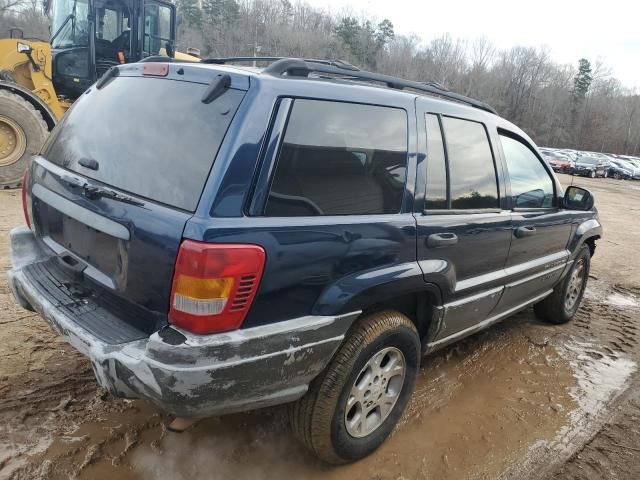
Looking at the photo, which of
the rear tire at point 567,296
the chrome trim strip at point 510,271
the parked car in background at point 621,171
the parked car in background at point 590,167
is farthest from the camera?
the parked car in background at point 621,171

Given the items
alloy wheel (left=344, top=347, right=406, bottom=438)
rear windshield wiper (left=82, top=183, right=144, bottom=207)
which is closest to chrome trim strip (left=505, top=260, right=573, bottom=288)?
alloy wheel (left=344, top=347, right=406, bottom=438)

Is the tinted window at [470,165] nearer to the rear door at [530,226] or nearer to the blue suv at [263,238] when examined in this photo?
the blue suv at [263,238]

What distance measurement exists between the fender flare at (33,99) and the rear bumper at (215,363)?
7081mm

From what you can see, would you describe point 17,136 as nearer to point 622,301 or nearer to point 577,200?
point 577,200

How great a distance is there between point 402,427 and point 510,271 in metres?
1.31

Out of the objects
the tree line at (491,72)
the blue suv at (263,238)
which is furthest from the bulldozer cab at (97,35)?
the tree line at (491,72)

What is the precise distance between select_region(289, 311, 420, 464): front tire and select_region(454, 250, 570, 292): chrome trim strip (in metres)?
0.50

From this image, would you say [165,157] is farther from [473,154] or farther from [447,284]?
[473,154]

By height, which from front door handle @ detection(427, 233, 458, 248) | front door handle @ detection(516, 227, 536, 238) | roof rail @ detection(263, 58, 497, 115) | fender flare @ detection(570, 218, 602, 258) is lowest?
fender flare @ detection(570, 218, 602, 258)

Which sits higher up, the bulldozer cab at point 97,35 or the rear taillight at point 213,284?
the bulldozer cab at point 97,35

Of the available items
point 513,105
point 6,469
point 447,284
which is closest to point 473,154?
point 447,284

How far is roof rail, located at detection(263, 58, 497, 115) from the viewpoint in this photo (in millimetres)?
2248

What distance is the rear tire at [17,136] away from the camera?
765cm

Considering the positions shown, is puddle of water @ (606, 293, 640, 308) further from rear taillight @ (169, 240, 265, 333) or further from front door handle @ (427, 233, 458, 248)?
rear taillight @ (169, 240, 265, 333)
